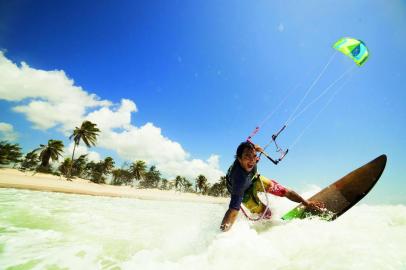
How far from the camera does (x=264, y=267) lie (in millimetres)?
2664

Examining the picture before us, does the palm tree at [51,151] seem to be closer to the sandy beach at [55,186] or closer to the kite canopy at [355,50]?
the sandy beach at [55,186]

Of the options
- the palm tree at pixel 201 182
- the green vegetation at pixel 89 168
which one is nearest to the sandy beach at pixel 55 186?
the green vegetation at pixel 89 168

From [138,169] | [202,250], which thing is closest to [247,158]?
[202,250]

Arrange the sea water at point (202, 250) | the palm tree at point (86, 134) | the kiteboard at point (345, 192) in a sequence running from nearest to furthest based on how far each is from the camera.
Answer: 1. the sea water at point (202, 250)
2. the kiteboard at point (345, 192)
3. the palm tree at point (86, 134)

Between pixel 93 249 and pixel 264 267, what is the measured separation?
2705mm

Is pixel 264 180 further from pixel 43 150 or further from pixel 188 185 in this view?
pixel 188 185

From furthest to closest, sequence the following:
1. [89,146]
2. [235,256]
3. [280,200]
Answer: [89,146] < [280,200] < [235,256]

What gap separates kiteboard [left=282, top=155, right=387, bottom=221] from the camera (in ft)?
19.1

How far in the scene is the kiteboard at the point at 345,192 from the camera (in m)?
5.81

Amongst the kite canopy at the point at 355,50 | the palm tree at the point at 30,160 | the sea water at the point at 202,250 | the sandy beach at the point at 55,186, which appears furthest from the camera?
the palm tree at the point at 30,160

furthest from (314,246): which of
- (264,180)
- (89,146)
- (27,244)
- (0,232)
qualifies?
(89,146)

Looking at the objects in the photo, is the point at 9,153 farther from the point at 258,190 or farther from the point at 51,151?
the point at 258,190

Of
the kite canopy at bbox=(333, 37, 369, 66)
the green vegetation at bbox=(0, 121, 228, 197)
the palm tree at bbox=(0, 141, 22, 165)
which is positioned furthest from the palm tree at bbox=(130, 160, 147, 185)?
the kite canopy at bbox=(333, 37, 369, 66)

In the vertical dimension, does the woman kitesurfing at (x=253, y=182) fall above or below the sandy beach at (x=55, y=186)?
above
